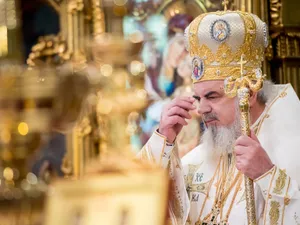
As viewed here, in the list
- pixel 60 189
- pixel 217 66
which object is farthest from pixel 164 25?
pixel 60 189

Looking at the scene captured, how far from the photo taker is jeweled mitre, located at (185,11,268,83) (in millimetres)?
4246

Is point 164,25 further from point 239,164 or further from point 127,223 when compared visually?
point 127,223

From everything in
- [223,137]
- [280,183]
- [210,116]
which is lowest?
[280,183]

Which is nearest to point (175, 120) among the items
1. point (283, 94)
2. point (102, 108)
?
point (283, 94)

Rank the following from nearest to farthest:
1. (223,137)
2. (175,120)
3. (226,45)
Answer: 1. (175,120)
2. (223,137)
3. (226,45)

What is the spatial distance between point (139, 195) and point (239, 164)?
211cm

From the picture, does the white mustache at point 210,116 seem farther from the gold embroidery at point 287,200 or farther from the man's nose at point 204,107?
the gold embroidery at point 287,200

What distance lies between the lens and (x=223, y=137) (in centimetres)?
421

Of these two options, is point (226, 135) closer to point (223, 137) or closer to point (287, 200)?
point (223, 137)

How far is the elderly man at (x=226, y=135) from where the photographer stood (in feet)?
13.0

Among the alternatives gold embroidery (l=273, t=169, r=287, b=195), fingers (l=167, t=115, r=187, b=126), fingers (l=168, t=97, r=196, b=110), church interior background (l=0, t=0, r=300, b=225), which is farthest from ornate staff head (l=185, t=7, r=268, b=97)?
gold embroidery (l=273, t=169, r=287, b=195)

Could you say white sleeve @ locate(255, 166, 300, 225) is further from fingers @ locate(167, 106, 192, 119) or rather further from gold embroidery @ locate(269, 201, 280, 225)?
fingers @ locate(167, 106, 192, 119)

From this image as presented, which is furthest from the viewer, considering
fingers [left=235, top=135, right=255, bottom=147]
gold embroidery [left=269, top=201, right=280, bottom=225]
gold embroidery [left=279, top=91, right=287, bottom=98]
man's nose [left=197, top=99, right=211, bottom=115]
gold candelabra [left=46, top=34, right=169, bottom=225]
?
gold embroidery [left=279, top=91, right=287, bottom=98]

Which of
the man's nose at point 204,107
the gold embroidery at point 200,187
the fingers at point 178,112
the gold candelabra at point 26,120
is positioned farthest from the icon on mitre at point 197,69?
the gold candelabra at point 26,120
